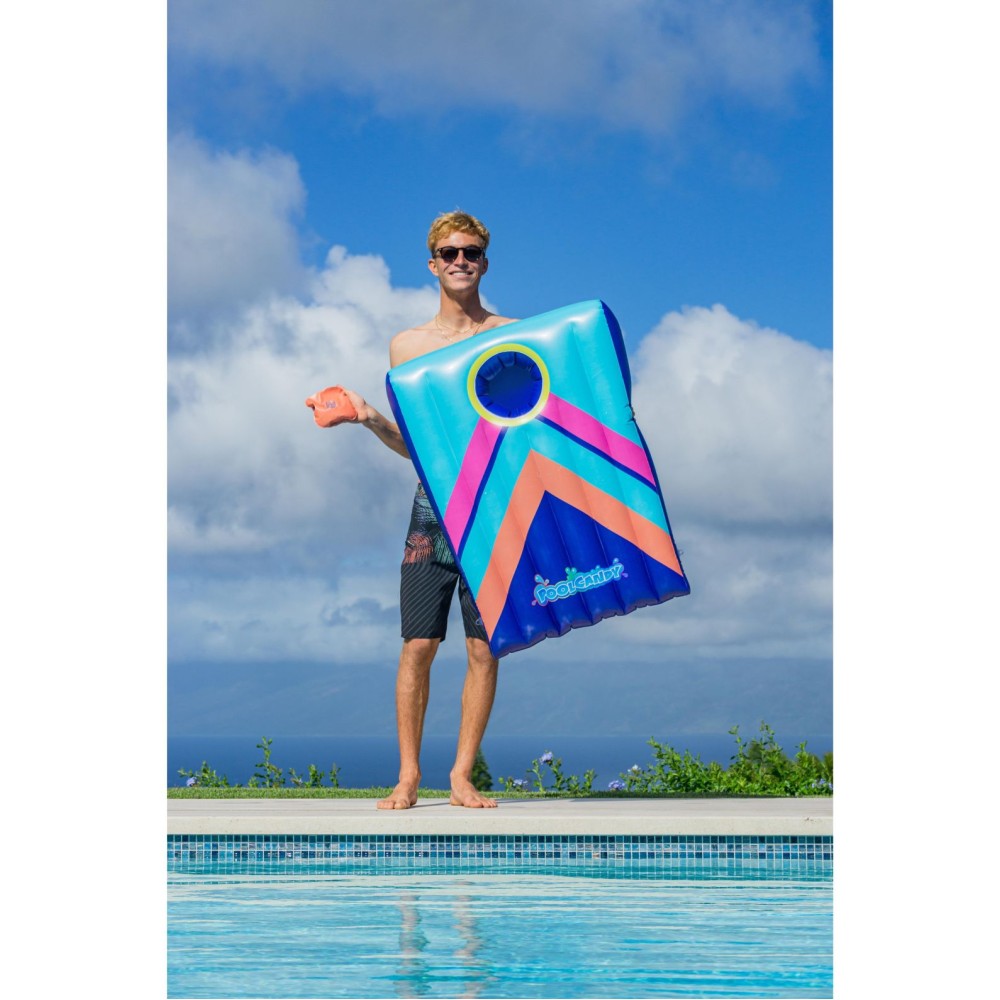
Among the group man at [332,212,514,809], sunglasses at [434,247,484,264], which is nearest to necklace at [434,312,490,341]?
man at [332,212,514,809]

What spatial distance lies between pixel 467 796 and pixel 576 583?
1.23m

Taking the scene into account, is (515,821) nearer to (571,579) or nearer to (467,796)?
(467,796)

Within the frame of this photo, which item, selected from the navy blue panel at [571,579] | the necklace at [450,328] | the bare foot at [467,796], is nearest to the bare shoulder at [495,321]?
the necklace at [450,328]

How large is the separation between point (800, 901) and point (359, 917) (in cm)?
172

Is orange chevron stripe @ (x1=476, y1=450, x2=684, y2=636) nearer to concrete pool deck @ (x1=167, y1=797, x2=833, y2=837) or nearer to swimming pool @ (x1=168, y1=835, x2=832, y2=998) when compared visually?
concrete pool deck @ (x1=167, y1=797, x2=833, y2=837)

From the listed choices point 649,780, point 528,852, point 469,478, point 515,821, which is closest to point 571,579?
point 469,478

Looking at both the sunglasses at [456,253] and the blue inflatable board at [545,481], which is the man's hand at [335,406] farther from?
the sunglasses at [456,253]

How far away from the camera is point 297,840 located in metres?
5.98

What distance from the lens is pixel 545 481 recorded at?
5.93 meters

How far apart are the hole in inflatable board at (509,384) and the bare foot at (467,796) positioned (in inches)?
70.3

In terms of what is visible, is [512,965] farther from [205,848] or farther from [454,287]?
[454,287]
